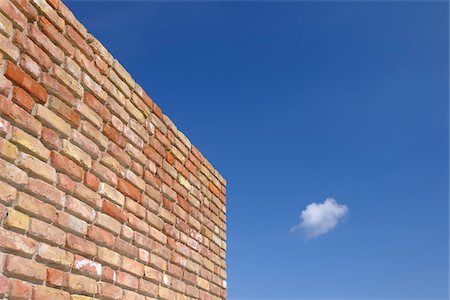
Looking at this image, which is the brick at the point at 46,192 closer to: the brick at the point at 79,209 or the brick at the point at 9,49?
the brick at the point at 79,209

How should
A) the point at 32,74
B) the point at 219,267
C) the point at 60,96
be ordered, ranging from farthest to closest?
1. the point at 219,267
2. the point at 60,96
3. the point at 32,74

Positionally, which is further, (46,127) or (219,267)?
(219,267)

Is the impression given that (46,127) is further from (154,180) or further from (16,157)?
(154,180)

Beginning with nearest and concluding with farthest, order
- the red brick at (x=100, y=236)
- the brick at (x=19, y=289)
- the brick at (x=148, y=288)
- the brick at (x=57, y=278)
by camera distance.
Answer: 1. the brick at (x=19, y=289)
2. the brick at (x=57, y=278)
3. the red brick at (x=100, y=236)
4. the brick at (x=148, y=288)

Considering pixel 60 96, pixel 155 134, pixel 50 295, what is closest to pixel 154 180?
pixel 155 134

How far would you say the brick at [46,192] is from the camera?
7.73 ft

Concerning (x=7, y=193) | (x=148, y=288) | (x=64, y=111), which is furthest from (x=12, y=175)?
(x=148, y=288)

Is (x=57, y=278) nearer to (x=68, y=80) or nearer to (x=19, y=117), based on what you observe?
(x=19, y=117)

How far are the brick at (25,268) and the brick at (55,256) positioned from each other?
4 cm

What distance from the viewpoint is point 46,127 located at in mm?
2506

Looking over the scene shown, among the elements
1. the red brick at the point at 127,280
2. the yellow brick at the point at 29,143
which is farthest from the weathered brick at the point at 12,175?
the red brick at the point at 127,280

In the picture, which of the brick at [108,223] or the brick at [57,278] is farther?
the brick at [108,223]

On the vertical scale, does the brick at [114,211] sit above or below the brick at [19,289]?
above

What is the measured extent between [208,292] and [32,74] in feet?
7.91
